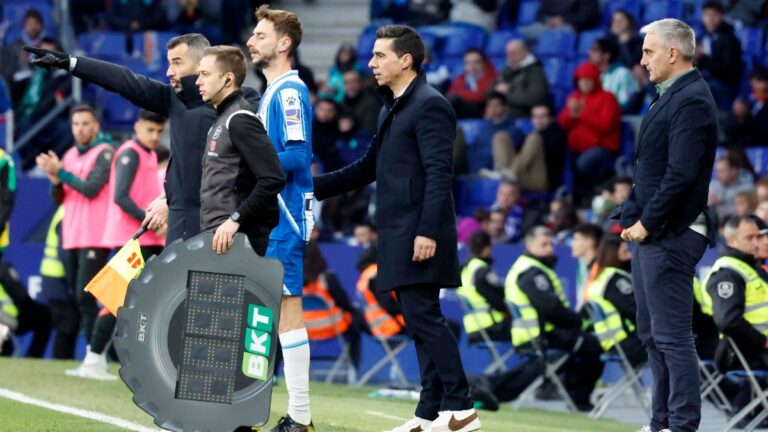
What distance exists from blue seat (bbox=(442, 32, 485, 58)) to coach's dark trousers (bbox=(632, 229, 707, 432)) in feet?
38.9

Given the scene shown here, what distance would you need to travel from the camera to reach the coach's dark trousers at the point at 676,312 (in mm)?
8117

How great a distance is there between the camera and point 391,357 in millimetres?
14180

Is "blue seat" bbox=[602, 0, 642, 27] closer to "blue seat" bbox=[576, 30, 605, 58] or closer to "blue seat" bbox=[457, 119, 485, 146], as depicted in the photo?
"blue seat" bbox=[576, 30, 605, 58]

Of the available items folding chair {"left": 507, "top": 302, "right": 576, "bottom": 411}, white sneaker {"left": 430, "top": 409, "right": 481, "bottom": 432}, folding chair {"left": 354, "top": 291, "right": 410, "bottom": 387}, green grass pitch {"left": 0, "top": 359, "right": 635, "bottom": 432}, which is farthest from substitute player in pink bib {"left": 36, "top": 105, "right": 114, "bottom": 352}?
white sneaker {"left": 430, "top": 409, "right": 481, "bottom": 432}

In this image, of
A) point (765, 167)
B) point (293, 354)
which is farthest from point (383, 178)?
point (765, 167)

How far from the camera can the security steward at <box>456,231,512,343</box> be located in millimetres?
13750

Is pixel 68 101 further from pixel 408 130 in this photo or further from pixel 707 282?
pixel 408 130

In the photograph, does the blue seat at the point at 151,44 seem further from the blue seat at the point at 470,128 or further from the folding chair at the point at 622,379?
the folding chair at the point at 622,379

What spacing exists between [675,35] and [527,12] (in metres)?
12.2

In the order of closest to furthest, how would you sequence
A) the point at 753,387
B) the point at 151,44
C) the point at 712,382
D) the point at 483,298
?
the point at 753,387, the point at 712,382, the point at 483,298, the point at 151,44

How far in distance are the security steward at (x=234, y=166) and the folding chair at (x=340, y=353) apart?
6.60 m

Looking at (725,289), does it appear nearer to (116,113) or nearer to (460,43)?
(460,43)

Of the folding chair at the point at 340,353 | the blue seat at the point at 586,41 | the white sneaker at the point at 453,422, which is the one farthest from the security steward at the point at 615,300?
the blue seat at the point at 586,41

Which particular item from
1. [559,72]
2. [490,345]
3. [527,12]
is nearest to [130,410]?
[490,345]
